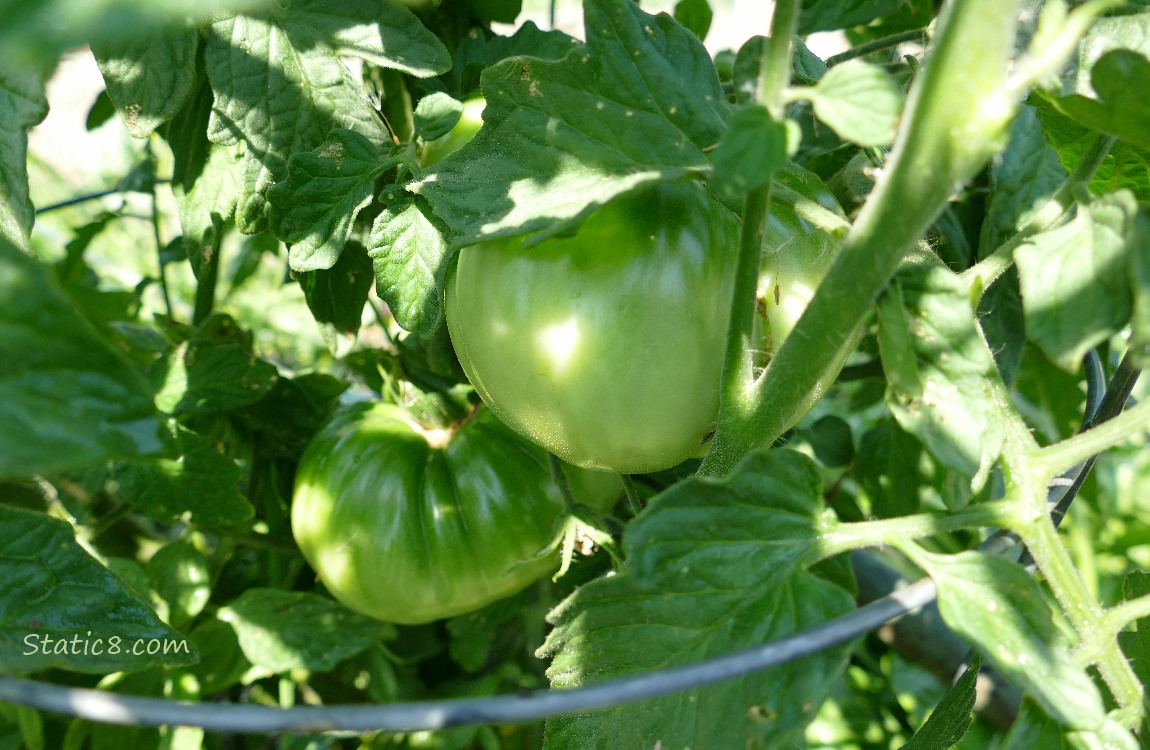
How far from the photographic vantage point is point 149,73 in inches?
23.0

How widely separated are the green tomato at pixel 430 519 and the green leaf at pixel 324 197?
0.76 feet

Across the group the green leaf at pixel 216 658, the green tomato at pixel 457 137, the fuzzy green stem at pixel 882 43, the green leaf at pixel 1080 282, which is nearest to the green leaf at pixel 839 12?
the fuzzy green stem at pixel 882 43

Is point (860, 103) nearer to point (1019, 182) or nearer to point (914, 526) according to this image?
point (914, 526)

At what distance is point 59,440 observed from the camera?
0.27 metres

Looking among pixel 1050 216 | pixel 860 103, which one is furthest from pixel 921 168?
pixel 1050 216

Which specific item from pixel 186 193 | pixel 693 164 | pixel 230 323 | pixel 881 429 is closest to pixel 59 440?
pixel 693 164

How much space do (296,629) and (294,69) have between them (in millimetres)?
482

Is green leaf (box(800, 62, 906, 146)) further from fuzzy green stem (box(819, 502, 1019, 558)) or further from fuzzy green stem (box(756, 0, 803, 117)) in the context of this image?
fuzzy green stem (box(819, 502, 1019, 558))

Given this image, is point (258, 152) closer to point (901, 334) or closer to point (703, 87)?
point (703, 87)

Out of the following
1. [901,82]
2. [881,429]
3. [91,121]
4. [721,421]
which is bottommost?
[881,429]

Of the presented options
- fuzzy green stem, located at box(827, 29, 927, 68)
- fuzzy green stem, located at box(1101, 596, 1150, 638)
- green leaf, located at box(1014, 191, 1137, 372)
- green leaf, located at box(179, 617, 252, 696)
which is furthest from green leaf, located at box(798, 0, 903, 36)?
green leaf, located at box(179, 617, 252, 696)

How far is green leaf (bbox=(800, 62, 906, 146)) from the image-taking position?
345 mm

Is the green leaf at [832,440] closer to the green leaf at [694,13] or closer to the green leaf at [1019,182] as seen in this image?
the green leaf at [1019,182]

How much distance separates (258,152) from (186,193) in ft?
0.38
